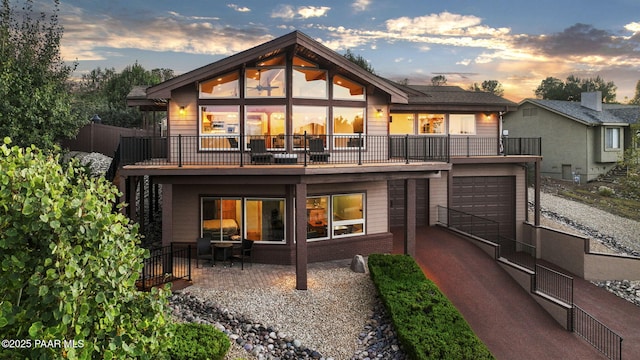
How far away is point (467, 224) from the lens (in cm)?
1841

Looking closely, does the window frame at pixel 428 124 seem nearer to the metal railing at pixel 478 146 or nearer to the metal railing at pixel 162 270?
the metal railing at pixel 478 146

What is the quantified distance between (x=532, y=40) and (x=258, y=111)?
28.0m

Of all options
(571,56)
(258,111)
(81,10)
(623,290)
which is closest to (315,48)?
(258,111)

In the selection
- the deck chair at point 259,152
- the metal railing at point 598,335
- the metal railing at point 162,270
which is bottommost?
the metal railing at point 598,335

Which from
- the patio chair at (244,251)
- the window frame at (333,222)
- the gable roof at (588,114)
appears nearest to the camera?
the patio chair at (244,251)

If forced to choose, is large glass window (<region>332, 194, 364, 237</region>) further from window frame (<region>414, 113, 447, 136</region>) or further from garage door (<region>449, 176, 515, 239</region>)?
window frame (<region>414, 113, 447, 136</region>)

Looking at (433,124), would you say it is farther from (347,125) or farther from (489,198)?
(347,125)

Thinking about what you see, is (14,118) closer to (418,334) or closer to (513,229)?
(418,334)

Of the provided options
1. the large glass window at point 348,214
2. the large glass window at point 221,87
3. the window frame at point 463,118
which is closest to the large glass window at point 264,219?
the large glass window at point 348,214

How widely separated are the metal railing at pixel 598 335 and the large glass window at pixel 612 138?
24.0 meters

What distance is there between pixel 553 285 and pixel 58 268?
1518 cm

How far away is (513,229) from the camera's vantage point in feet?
62.3

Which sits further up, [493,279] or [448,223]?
[448,223]

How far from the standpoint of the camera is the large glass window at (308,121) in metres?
14.2
